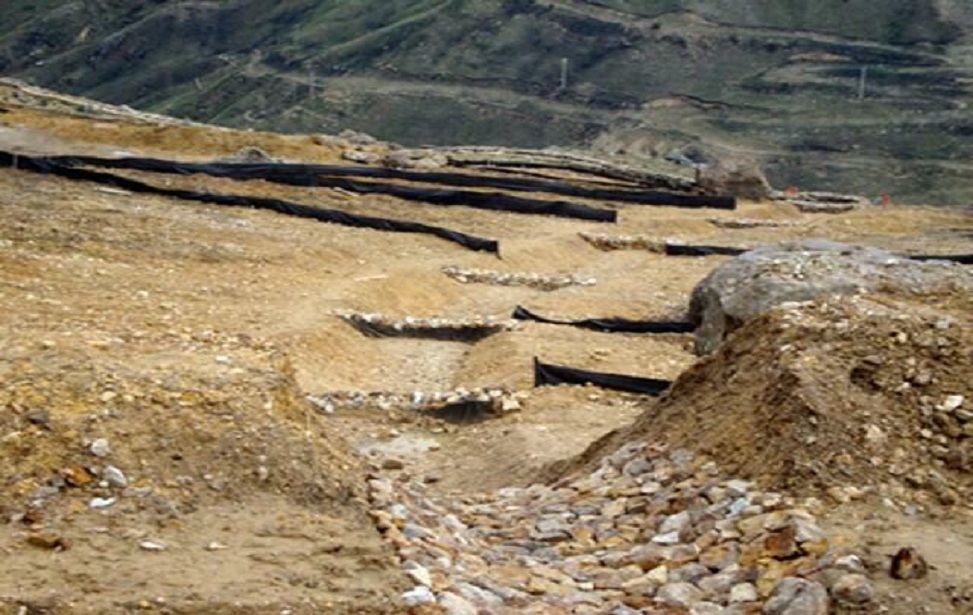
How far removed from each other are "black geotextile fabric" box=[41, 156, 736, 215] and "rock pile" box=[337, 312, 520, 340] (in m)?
9.41

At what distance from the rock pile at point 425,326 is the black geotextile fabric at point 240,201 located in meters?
5.74

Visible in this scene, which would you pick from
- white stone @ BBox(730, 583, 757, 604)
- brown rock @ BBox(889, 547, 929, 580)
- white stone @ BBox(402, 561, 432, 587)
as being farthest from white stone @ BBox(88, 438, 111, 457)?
brown rock @ BBox(889, 547, 929, 580)

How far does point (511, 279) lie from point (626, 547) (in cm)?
1297

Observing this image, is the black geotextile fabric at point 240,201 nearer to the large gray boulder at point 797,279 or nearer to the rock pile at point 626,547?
the large gray boulder at point 797,279

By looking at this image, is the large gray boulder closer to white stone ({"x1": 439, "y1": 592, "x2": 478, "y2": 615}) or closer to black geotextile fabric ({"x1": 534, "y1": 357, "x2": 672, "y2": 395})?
Answer: black geotextile fabric ({"x1": 534, "y1": 357, "x2": 672, "y2": 395})

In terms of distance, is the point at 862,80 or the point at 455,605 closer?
the point at 455,605

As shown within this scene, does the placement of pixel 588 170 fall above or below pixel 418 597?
below

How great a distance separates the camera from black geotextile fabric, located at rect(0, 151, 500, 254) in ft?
71.7

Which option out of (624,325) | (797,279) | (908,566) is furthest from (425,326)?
(908,566)

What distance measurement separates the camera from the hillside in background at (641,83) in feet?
241

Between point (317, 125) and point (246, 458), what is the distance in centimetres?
8313

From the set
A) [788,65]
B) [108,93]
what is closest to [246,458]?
[788,65]

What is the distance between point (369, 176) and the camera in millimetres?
26797

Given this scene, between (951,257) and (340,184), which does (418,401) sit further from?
(340,184)
